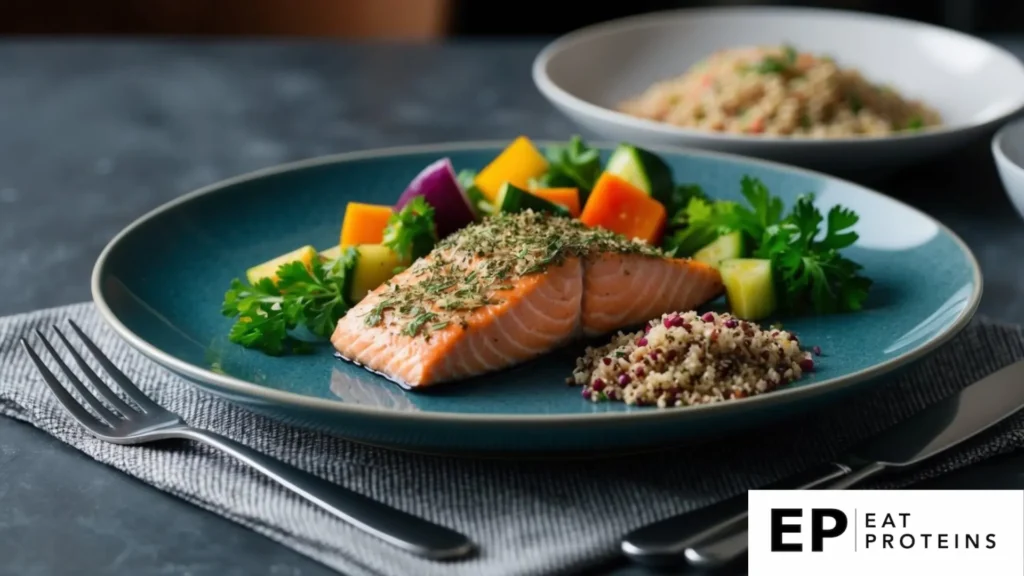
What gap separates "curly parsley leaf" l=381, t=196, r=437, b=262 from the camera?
2281mm

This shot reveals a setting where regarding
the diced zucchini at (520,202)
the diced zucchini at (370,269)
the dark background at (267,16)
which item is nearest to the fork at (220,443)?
the diced zucchini at (370,269)

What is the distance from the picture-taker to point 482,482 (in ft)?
5.63

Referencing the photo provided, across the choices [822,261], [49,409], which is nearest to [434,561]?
[49,409]

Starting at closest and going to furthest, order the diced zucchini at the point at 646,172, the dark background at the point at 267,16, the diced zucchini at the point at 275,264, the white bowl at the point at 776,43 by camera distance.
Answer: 1. the diced zucchini at the point at 275,264
2. the diced zucchini at the point at 646,172
3. the white bowl at the point at 776,43
4. the dark background at the point at 267,16

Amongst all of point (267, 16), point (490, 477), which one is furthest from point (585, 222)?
point (267, 16)

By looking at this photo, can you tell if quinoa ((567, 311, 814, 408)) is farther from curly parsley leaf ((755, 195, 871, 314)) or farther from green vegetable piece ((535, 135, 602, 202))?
green vegetable piece ((535, 135, 602, 202))

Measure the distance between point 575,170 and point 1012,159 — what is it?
966 millimetres

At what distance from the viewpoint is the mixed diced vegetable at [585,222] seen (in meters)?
2.13

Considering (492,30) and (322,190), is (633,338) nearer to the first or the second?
(322,190)

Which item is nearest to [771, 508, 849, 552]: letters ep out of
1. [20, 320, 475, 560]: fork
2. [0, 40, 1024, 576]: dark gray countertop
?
[0, 40, 1024, 576]: dark gray countertop

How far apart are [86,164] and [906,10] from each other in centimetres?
454

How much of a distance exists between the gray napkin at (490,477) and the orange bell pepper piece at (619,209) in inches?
24.0

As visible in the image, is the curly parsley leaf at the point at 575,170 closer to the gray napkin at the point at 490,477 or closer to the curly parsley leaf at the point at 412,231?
the curly parsley leaf at the point at 412,231

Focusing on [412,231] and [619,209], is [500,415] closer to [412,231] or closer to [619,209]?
[412,231]
